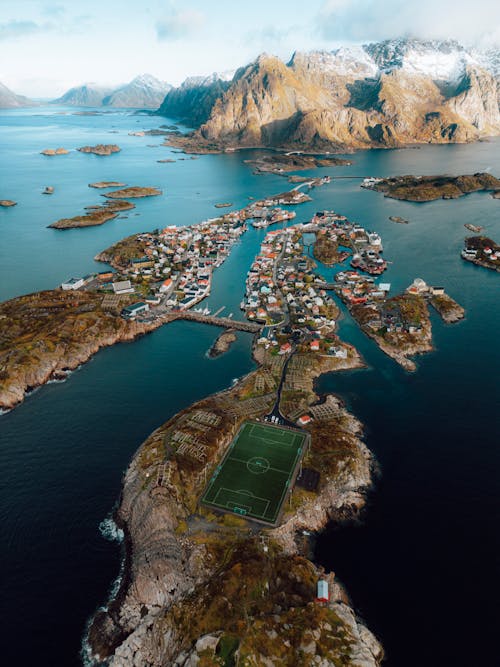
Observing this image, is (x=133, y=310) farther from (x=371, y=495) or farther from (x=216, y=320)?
(x=371, y=495)

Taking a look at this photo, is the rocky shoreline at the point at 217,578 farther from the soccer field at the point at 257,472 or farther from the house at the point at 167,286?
the house at the point at 167,286

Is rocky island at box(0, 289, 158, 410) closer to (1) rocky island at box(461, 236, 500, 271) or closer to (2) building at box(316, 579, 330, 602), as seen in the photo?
(2) building at box(316, 579, 330, 602)

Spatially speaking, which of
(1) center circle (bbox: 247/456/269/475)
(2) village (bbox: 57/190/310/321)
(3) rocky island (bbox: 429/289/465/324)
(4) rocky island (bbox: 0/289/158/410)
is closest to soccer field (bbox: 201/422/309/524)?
(1) center circle (bbox: 247/456/269/475)

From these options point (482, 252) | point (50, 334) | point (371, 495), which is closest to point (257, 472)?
point (371, 495)

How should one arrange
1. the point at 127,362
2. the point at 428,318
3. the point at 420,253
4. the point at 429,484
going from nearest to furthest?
the point at 429,484 → the point at 127,362 → the point at 428,318 → the point at 420,253

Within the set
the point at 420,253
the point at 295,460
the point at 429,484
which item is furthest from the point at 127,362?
the point at 420,253

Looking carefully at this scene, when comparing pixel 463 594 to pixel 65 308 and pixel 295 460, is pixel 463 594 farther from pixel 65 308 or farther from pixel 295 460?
pixel 65 308

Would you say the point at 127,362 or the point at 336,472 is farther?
the point at 127,362

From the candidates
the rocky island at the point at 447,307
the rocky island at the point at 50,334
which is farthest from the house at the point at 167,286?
the rocky island at the point at 447,307
